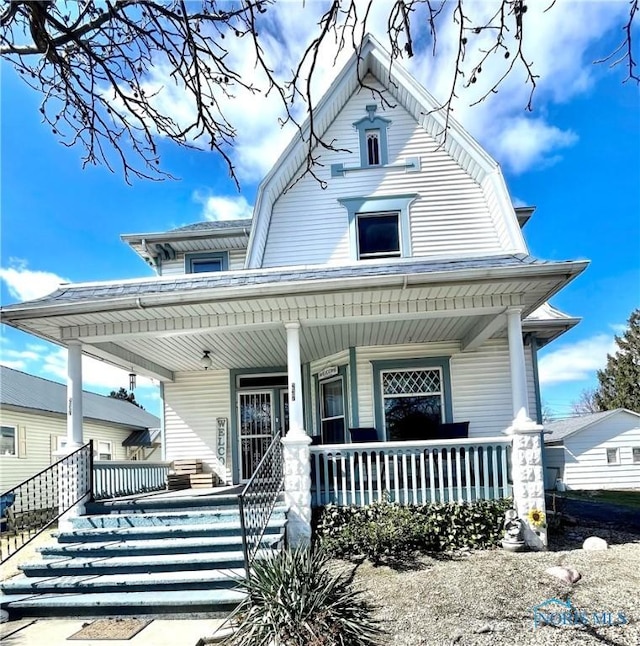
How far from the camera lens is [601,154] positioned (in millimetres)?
13836

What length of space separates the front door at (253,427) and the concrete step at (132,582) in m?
4.92

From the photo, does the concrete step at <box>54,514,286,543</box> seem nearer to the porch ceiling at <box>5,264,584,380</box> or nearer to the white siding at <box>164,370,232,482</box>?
the porch ceiling at <box>5,264,584,380</box>

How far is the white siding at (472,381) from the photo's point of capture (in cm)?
955

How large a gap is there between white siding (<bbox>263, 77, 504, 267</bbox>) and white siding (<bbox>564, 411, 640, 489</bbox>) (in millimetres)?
11954

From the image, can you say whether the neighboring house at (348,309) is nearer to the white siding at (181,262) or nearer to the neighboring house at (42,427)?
the white siding at (181,262)

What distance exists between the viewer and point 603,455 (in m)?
18.6

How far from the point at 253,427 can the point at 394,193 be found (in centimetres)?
545

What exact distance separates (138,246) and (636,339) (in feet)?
86.2

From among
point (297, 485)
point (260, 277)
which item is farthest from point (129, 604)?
point (260, 277)

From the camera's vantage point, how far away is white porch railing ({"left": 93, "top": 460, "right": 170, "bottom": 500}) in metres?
8.17

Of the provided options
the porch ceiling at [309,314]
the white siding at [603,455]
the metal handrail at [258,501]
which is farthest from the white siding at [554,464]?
the metal handrail at [258,501]

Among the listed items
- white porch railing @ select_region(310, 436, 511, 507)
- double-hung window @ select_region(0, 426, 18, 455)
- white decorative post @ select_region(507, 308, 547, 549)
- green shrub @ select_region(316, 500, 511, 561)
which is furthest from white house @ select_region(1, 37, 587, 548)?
double-hung window @ select_region(0, 426, 18, 455)

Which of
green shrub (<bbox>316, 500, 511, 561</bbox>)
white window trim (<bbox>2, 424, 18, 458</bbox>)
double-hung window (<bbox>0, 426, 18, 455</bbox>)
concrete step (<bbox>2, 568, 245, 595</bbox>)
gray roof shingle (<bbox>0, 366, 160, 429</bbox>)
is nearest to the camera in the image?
concrete step (<bbox>2, 568, 245, 595</bbox>)

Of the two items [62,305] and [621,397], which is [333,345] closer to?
[62,305]
